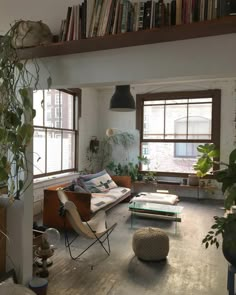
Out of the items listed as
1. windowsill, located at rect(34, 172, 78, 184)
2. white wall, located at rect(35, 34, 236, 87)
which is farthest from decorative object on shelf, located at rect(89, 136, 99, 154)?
white wall, located at rect(35, 34, 236, 87)

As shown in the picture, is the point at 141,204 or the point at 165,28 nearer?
the point at 165,28

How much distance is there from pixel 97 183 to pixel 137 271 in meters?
2.82

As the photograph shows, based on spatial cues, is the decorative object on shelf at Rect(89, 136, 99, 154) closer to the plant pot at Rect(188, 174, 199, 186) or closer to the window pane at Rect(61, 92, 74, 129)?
the window pane at Rect(61, 92, 74, 129)

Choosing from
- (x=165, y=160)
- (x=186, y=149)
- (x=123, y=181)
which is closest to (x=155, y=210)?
(x=123, y=181)

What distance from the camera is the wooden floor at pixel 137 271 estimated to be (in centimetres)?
254

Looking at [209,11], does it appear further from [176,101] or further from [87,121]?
[87,121]

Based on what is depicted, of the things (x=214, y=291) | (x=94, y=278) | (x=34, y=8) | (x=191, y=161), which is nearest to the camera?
(x=34, y=8)

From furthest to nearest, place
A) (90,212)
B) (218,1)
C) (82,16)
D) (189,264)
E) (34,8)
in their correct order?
(90,212) < (189,264) < (34,8) < (82,16) < (218,1)

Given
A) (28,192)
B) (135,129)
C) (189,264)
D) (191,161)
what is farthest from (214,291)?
(135,129)

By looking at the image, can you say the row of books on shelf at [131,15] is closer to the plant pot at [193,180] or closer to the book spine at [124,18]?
the book spine at [124,18]

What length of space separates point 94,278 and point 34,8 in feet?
9.02

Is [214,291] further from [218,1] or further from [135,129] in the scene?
[135,129]

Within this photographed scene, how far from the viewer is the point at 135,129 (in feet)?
23.8

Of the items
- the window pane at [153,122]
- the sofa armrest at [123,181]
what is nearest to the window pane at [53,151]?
the sofa armrest at [123,181]
